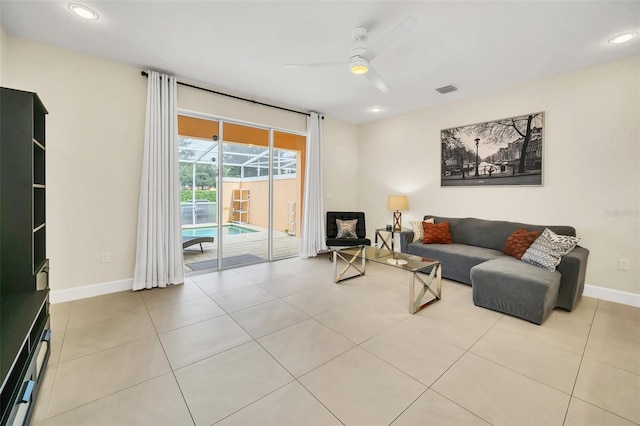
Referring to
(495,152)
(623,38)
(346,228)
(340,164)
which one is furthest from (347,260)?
(623,38)

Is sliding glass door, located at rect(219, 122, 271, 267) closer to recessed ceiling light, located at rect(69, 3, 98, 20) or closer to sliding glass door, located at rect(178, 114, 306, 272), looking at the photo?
sliding glass door, located at rect(178, 114, 306, 272)

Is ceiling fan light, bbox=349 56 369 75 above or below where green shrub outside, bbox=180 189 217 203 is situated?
above

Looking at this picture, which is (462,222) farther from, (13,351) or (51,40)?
(51,40)

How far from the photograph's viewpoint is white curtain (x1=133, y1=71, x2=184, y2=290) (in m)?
3.54

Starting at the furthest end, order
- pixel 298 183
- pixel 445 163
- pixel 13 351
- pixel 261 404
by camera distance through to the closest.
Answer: pixel 298 183, pixel 445 163, pixel 261 404, pixel 13 351

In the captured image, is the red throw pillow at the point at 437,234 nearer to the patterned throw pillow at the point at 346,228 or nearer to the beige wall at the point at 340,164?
the patterned throw pillow at the point at 346,228

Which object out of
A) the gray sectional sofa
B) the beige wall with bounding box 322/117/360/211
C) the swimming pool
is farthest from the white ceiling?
the swimming pool

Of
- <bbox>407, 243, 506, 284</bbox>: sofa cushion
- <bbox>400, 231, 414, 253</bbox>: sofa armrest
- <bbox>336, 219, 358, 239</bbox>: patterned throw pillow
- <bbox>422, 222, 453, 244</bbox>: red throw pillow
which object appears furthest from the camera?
<bbox>336, 219, 358, 239</bbox>: patterned throw pillow

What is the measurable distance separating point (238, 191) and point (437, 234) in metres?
3.44

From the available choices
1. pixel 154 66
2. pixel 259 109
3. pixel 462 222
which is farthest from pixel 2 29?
pixel 462 222

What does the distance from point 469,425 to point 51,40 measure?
16.2 feet

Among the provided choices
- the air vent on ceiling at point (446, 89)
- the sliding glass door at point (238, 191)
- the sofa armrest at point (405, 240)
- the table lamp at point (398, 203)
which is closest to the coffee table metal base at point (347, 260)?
the sofa armrest at point (405, 240)

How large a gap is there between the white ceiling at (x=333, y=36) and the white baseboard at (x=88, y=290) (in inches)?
108

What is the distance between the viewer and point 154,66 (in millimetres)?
3502
